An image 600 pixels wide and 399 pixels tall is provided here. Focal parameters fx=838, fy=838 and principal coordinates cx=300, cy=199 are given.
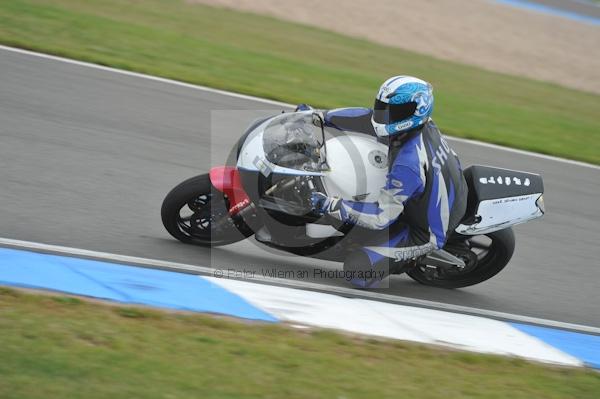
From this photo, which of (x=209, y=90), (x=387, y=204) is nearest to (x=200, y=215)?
(x=387, y=204)

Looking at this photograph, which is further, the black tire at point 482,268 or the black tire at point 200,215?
the black tire at point 482,268

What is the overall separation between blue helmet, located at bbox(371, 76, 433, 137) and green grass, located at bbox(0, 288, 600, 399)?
1460mm

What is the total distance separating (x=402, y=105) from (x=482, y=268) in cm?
167

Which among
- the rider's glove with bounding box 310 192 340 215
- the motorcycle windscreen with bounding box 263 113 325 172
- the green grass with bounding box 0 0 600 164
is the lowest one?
the rider's glove with bounding box 310 192 340 215

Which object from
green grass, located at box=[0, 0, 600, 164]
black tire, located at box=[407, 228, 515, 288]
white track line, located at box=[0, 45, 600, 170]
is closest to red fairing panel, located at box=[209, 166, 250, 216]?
black tire, located at box=[407, 228, 515, 288]

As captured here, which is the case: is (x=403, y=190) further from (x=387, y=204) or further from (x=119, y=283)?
(x=119, y=283)

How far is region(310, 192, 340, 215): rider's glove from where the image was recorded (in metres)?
5.68

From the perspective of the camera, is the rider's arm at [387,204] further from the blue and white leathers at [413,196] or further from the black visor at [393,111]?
the black visor at [393,111]

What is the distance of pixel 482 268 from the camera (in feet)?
21.6

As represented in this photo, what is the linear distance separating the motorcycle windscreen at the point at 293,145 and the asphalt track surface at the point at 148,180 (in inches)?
37.6

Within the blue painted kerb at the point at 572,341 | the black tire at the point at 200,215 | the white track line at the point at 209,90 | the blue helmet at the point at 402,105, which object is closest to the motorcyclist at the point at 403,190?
the blue helmet at the point at 402,105

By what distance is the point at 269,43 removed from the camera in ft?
49.0

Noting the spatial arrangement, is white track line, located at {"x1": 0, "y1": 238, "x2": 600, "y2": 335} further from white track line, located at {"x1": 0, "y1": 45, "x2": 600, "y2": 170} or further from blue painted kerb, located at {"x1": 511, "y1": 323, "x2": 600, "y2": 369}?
white track line, located at {"x1": 0, "y1": 45, "x2": 600, "y2": 170}

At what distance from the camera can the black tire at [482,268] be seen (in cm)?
641
